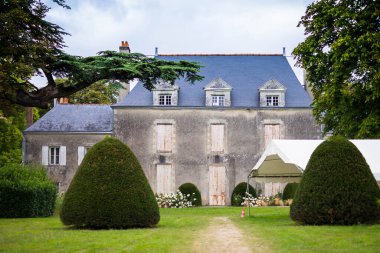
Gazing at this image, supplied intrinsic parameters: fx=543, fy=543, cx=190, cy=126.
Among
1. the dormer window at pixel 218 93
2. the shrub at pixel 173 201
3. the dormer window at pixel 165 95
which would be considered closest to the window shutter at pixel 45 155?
the dormer window at pixel 165 95

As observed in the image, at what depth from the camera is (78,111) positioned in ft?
107

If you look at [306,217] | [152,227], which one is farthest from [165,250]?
[306,217]

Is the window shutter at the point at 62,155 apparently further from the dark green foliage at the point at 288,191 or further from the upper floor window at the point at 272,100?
the dark green foliage at the point at 288,191

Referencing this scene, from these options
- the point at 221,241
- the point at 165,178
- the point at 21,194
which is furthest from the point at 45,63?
the point at 165,178

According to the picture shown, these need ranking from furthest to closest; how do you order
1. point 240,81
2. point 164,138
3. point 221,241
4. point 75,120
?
point 75,120
point 240,81
point 164,138
point 221,241

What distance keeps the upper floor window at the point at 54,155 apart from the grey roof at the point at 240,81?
499cm

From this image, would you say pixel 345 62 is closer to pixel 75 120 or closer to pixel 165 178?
pixel 165 178

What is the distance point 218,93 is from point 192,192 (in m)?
5.47

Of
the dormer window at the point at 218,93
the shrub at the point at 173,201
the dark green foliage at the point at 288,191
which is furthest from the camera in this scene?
the dormer window at the point at 218,93

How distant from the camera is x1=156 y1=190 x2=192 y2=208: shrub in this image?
26.7 metres

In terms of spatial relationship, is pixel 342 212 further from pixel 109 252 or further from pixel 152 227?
pixel 109 252

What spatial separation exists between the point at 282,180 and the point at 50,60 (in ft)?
28.6

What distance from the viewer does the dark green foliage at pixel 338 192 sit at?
12891 mm

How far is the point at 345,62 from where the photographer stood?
19.9 meters
